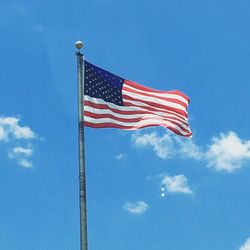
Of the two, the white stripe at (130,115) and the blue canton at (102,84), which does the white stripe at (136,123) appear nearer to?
the white stripe at (130,115)

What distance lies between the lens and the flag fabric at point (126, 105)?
2688 centimetres

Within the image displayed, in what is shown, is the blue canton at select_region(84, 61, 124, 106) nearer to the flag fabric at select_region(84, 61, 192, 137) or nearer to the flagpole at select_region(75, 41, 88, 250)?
the flag fabric at select_region(84, 61, 192, 137)

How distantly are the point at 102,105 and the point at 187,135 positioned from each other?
3828mm

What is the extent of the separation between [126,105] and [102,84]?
129cm

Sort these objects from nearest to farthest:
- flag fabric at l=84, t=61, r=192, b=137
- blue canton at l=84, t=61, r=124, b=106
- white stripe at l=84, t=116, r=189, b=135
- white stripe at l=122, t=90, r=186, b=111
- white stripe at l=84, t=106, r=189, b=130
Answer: white stripe at l=84, t=116, r=189, b=135
white stripe at l=84, t=106, r=189, b=130
flag fabric at l=84, t=61, r=192, b=137
blue canton at l=84, t=61, r=124, b=106
white stripe at l=122, t=90, r=186, b=111

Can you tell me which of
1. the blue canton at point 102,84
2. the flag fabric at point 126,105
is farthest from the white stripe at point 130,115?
the blue canton at point 102,84

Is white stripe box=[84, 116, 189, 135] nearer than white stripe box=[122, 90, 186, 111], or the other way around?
white stripe box=[84, 116, 189, 135]

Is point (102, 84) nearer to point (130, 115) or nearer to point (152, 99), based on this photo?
point (130, 115)

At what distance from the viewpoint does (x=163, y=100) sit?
2900cm

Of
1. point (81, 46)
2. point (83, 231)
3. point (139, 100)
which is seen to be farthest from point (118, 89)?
point (83, 231)

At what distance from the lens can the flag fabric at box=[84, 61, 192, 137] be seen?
26.9 meters

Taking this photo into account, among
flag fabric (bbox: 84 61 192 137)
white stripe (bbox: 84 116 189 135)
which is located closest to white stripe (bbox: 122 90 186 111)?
flag fabric (bbox: 84 61 192 137)

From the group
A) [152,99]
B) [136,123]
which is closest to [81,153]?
[136,123]

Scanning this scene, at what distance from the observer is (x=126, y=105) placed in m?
27.8
